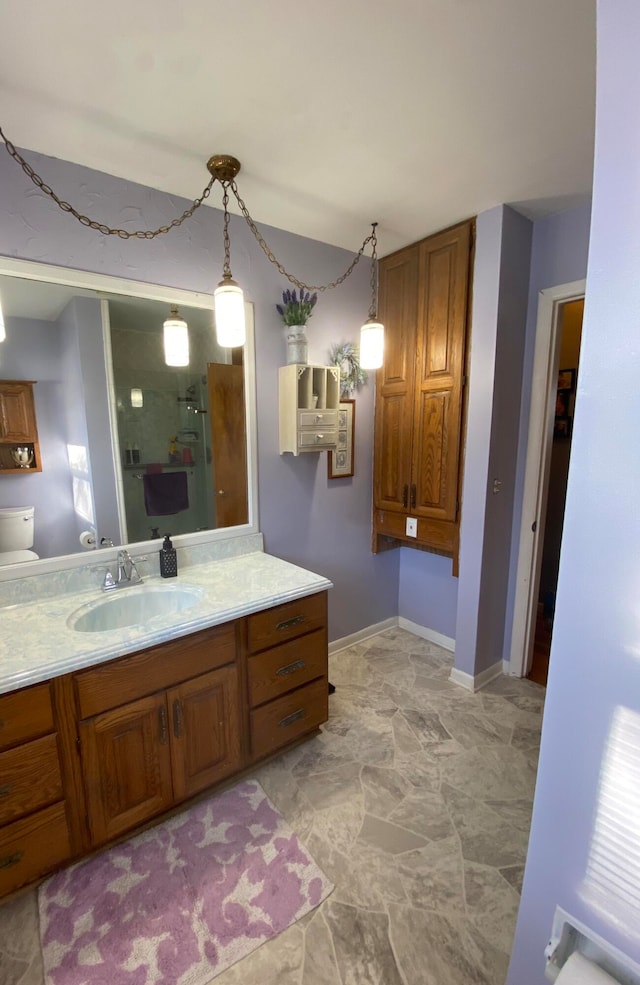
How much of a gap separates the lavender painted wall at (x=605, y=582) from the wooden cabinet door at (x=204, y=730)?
3.87 feet

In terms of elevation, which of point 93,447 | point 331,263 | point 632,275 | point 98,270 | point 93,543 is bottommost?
point 93,543

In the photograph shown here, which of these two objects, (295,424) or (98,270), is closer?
(98,270)

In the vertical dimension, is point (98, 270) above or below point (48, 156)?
below

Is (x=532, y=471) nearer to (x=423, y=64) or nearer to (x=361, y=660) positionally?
(x=361, y=660)

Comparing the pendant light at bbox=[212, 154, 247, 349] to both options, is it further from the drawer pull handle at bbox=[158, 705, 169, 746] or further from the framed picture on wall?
the drawer pull handle at bbox=[158, 705, 169, 746]

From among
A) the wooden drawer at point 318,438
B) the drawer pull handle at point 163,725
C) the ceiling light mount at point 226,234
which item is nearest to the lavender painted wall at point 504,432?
the wooden drawer at point 318,438

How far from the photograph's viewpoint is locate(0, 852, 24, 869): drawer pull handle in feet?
4.06

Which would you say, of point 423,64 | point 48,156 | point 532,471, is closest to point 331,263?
point 423,64

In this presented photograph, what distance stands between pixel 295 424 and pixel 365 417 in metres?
0.68

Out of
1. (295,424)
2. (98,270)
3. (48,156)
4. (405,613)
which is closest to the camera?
(48,156)

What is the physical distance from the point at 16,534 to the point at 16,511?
0.30ft

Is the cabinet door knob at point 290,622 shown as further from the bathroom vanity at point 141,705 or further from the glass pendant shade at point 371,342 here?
the glass pendant shade at point 371,342

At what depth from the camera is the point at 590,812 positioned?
2.26 feet

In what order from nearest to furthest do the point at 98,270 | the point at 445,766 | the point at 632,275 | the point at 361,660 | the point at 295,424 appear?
the point at 632,275 < the point at 98,270 < the point at 445,766 < the point at 295,424 < the point at 361,660
